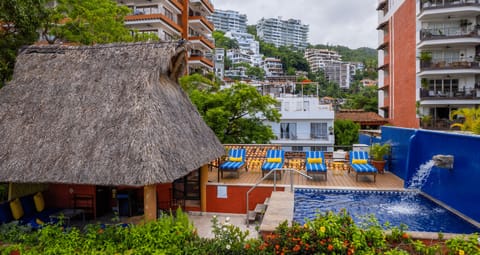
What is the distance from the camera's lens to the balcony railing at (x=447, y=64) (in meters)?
22.9

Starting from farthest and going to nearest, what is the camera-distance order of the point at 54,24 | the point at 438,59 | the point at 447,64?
the point at 438,59 → the point at 447,64 → the point at 54,24

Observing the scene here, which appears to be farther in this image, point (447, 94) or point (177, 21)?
point (177, 21)

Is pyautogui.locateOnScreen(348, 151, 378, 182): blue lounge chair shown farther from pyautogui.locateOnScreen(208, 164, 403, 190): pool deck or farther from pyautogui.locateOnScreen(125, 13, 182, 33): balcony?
pyautogui.locateOnScreen(125, 13, 182, 33): balcony

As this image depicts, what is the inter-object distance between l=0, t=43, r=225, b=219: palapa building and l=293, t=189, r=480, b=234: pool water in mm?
3197

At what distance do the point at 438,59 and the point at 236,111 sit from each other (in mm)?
17324

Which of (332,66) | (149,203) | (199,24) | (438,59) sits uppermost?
(332,66)

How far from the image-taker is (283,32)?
6880 inches

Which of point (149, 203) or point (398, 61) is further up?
point (398, 61)

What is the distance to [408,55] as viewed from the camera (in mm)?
26469

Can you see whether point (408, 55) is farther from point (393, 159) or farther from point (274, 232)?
point (274, 232)

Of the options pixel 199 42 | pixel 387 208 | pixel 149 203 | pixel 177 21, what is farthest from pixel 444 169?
pixel 177 21

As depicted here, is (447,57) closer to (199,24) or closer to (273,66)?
(199,24)

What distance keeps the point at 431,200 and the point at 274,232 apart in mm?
5967

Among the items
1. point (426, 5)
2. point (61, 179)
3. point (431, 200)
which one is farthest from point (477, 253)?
point (426, 5)
